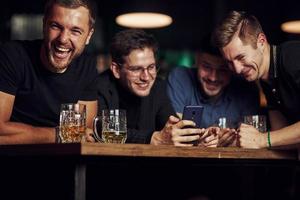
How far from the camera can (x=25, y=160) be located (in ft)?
6.77

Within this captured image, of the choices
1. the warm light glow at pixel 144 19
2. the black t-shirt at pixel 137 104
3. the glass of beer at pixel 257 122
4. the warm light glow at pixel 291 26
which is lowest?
the glass of beer at pixel 257 122

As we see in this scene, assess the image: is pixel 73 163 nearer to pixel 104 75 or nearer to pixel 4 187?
pixel 4 187

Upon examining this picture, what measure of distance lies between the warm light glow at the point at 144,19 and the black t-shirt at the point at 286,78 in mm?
2620

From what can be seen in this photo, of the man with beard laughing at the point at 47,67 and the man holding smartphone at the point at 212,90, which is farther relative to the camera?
the man holding smartphone at the point at 212,90

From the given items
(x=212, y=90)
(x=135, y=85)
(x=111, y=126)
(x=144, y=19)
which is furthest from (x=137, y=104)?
(x=144, y=19)

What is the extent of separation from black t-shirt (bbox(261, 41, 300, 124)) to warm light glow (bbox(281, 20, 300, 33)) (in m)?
3.52

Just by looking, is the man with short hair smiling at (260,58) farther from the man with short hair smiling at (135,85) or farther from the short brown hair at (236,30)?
the man with short hair smiling at (135,85)

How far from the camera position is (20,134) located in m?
2.39

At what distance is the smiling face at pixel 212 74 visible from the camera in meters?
3.20

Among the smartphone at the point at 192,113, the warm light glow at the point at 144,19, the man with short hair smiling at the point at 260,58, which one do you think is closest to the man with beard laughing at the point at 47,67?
the smartphone at the point at 192,113

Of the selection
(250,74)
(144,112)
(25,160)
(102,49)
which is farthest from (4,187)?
(102,49)

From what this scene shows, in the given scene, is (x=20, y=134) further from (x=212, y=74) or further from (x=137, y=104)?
(x=212, y=74)

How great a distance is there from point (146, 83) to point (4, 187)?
3.44 feet

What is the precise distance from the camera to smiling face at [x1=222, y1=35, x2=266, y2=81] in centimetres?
281
